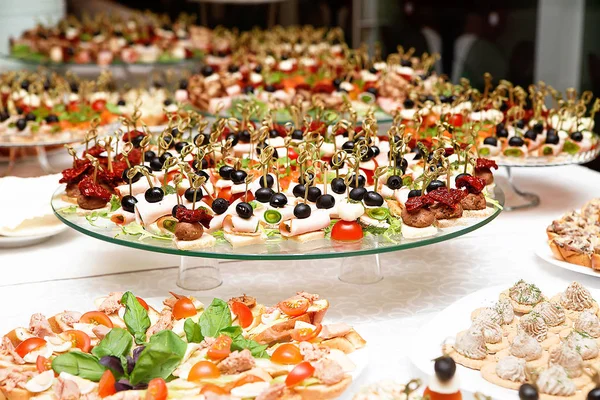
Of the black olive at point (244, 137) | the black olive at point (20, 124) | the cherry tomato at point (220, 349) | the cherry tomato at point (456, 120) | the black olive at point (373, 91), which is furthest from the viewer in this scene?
the black olive at point (373, 91)

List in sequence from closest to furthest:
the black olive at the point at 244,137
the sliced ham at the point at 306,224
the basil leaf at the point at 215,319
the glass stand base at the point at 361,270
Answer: the basil leaf at the point at 215,319 → the sliced ham at the point at 306,224 → the glass stand base at the point at 361,270 → the black olive at the point at 244,137

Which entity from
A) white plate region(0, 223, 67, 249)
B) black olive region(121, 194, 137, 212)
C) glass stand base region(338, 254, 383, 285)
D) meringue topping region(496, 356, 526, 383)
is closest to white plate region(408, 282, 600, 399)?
meringue topping region(496, 356, 526, 383)

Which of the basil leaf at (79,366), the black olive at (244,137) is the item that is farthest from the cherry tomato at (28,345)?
the black olive at (244,137)

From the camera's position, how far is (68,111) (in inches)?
130

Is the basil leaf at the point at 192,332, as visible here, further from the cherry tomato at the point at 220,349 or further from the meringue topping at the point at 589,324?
the meringue topping at the point at 589,324

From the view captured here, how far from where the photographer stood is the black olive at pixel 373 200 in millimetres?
1903

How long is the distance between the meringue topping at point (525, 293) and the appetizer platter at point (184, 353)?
41cm

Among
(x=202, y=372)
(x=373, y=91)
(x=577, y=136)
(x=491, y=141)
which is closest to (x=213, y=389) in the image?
(x=202, y=372)

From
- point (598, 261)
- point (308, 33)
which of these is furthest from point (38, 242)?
point (308, 33)

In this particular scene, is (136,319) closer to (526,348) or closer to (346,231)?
(346,231)

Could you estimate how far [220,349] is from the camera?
1.49 meters

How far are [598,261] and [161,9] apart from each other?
19.4 feet

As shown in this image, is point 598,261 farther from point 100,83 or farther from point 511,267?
point 100,83

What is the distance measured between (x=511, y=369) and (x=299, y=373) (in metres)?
0.36
